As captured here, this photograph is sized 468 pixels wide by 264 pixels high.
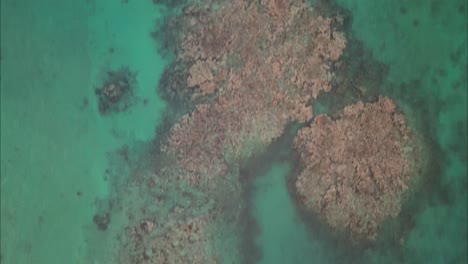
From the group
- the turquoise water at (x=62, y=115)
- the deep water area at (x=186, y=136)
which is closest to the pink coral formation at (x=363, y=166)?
the deep water area at (x=186, y=136)

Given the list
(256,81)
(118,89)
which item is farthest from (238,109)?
(118,89)

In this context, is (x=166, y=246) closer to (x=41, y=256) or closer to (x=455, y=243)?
(x=41, y=256)

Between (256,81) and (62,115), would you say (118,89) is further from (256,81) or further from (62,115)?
(256,81)

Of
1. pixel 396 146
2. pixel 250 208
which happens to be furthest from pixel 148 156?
pixel 396 146

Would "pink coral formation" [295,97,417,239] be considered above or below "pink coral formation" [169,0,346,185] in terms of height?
below

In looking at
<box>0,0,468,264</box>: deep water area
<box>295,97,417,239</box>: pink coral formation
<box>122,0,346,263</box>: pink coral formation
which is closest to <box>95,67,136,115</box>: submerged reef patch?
<box>0,0,468,264</box>: deep water area

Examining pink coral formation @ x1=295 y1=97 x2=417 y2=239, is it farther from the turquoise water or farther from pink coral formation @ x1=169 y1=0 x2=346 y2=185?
the turquoise water
